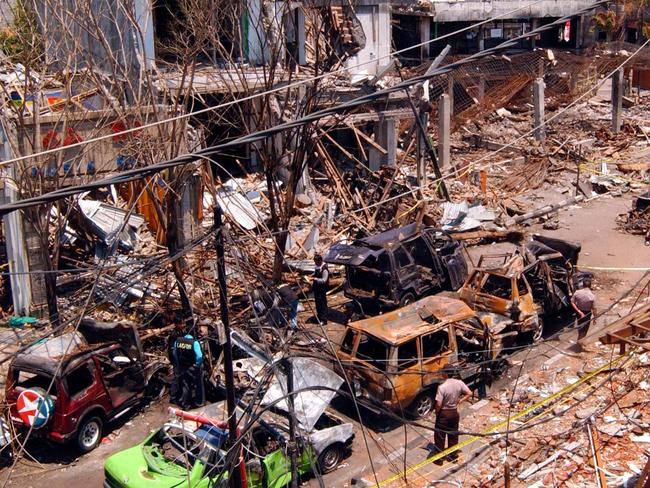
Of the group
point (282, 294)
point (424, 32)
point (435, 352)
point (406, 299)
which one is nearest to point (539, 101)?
point (424, 32)

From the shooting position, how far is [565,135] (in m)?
32.4

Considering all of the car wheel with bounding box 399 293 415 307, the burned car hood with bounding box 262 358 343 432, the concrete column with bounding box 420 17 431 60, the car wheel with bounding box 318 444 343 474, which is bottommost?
the car wheel with bounding box 318 444 343 474

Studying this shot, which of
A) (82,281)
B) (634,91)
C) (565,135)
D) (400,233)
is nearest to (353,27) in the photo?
(400,233)

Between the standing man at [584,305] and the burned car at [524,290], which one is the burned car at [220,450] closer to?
the burned car at [524,290]

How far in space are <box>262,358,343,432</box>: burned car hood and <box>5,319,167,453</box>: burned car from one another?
2.42 meters

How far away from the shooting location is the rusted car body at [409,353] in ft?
38.9

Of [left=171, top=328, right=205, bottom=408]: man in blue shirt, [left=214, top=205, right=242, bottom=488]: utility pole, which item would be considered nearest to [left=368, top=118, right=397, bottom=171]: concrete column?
[left=171, top=328, right=205, bottom=408]: man in blue shirt

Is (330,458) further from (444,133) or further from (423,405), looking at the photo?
(444,133)

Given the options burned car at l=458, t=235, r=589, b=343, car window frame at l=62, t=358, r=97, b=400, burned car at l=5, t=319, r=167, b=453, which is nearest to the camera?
burned car at l=5, t=319, r=167, b=453

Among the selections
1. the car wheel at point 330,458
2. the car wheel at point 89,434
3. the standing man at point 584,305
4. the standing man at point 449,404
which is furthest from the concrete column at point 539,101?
the car wheel at point 89,434

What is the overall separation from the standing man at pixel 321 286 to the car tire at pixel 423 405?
12.9 feet

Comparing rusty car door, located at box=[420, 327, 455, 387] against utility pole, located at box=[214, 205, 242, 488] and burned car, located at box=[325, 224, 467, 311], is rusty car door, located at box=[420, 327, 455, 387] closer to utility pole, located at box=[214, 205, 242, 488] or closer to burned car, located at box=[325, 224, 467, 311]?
burned car, located at box=[325, 224, 467, 311]

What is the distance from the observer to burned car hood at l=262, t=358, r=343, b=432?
11.1 meters

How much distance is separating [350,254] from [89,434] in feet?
19.4
